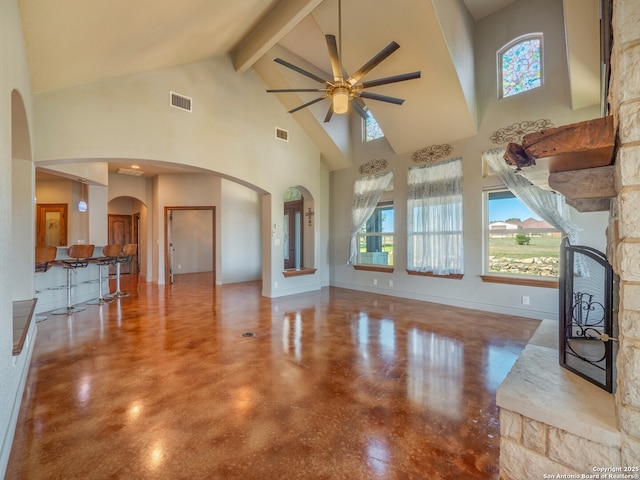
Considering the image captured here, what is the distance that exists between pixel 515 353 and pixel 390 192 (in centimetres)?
405

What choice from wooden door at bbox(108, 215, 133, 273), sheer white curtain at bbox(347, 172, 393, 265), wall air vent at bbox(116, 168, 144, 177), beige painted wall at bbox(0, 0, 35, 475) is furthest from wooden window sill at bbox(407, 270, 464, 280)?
wooden door at bbox(108, 215, 133, 273)

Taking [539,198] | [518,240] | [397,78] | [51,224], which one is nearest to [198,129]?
[397,78]

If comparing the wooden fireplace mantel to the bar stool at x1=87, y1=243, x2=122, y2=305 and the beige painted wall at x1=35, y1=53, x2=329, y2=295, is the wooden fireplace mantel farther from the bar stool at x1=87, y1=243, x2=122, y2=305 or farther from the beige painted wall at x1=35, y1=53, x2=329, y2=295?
the bar stool at x1=87, y1=243, x2=122, y2=305

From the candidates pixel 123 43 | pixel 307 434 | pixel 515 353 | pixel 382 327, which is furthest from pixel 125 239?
pixel 515 353

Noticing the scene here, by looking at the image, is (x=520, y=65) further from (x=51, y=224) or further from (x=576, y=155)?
(x=51, y=224)

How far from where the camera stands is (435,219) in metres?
5.54

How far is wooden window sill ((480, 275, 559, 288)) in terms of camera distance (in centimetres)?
445

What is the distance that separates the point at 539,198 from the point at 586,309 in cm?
333

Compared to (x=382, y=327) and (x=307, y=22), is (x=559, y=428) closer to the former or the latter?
(x=382, y=327)

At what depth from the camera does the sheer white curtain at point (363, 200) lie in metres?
6.46

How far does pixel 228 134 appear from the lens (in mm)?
5461

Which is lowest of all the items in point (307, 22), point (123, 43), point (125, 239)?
point (125, 239)

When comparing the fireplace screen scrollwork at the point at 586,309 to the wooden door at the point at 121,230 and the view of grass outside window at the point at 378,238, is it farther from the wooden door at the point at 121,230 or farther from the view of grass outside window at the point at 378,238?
the wooden door at the point at 121,230

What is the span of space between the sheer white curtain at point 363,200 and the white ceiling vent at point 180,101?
3884mm
